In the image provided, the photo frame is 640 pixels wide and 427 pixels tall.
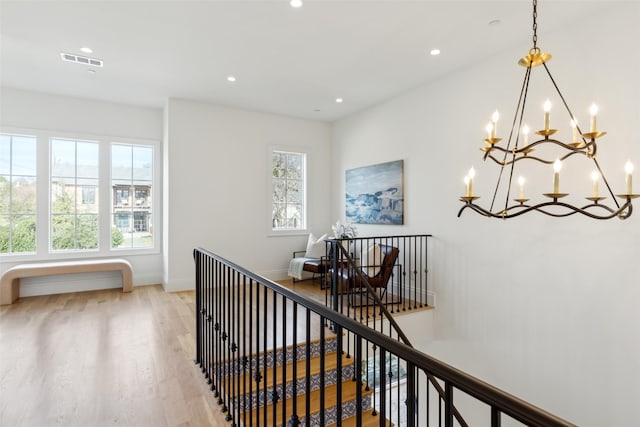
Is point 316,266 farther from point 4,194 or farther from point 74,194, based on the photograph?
point 4,194

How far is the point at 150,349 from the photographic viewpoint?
3293 millimetres

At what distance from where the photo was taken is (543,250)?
11.1 ft

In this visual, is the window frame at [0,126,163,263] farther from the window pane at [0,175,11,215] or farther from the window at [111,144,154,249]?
the window pane at [0,175,11,215]

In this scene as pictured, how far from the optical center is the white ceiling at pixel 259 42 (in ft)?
9.80

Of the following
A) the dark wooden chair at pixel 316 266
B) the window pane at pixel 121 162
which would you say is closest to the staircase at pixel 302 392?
the dark wooden chair at pixel 316 266

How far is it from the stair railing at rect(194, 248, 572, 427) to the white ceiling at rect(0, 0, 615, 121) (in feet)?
7.66

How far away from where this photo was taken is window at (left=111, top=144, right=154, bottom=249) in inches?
228

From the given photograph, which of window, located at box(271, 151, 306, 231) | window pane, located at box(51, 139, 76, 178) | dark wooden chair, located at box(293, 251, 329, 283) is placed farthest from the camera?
window, located at box(271, 151, 306, 231)

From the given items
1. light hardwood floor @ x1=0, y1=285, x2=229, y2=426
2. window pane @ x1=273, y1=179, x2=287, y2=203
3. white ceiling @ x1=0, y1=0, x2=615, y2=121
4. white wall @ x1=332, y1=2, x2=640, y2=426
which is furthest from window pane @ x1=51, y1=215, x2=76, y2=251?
white wall @ x1=332, y1=2, x2=640, y2=426

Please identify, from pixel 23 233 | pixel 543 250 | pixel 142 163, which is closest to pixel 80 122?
pixel 142 163

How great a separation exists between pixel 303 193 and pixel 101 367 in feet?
14.8

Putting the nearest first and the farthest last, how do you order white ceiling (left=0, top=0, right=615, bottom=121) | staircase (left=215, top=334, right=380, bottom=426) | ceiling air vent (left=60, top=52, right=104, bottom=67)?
staircase (left=215, top=334, right=380, bottom=426) < white ceiling (left=0, top=0, right=615, bottom=121) < ceiling air vent (left=60, top=52, right=104, bottom=67)

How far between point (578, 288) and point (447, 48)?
114 inches

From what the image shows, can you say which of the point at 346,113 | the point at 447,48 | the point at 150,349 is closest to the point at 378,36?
the point at 447,48
